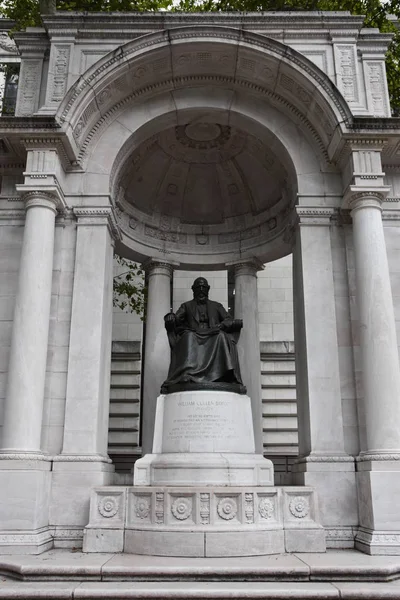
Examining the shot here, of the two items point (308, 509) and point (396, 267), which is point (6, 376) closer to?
point (308, 509)

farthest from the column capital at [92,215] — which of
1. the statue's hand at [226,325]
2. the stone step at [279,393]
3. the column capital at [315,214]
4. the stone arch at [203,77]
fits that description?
the stone step at [279,393]

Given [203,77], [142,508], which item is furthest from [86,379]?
[203,77]

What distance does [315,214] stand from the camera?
475 inches

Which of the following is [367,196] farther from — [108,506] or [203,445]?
[108,506]

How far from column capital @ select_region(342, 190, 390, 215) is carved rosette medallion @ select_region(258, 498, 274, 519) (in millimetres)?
6012

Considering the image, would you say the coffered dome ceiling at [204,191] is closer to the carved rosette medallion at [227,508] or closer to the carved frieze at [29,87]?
the carved frieze at [29,87]

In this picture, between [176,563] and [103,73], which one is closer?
[176,563]

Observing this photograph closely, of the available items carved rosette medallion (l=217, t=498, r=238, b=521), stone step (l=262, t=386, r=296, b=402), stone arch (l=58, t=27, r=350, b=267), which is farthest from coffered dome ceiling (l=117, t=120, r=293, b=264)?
carved rosette medallion (l=217, t=498, r=238, b=521)

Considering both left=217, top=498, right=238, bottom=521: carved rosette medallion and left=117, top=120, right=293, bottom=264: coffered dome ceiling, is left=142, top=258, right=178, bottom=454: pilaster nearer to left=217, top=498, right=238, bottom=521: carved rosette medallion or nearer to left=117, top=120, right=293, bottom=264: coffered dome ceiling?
left=117, top=120, right=293, bottom=264: coffered dome ceiling

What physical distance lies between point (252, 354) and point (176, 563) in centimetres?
745

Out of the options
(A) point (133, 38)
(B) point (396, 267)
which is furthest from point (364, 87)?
(A) point (133, 38)

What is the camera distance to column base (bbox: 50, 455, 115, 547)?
1009 cm

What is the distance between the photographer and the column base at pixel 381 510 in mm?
9234

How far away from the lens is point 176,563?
26.6 feet
